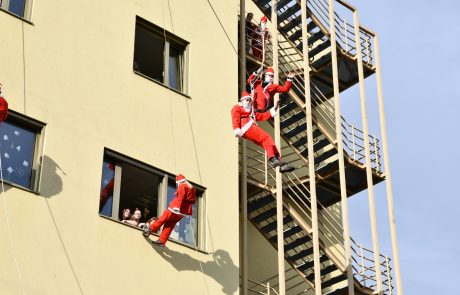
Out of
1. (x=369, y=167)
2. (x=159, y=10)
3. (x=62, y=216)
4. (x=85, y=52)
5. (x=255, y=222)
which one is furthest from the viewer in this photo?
(x=369, y=167)

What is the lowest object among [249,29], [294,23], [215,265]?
[215,265]

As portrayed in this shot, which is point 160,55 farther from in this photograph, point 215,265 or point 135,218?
point 215,265

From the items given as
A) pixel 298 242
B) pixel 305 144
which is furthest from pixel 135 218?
pixel 305 144

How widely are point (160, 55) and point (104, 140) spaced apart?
12.7ft

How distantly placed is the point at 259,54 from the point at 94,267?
1048 centimetres

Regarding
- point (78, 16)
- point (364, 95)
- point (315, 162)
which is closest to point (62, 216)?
point (78, 16)

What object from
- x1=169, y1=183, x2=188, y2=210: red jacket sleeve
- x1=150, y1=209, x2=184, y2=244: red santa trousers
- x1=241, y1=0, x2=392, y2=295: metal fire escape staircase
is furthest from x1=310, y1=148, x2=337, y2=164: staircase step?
x1=150, y1=209, x2=184, y2=244: red santa trousers

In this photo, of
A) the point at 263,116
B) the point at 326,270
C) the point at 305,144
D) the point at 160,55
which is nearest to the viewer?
the point at 263,116

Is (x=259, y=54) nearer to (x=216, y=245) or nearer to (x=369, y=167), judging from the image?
(x=369, y=167)

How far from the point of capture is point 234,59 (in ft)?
79.2

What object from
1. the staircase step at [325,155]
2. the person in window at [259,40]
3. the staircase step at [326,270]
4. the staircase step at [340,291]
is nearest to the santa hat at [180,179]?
the staircase step at [326,270]

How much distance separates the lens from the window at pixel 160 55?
22344 mm

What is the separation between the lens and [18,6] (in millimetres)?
19625

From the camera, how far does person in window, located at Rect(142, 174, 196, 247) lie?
766 inches
